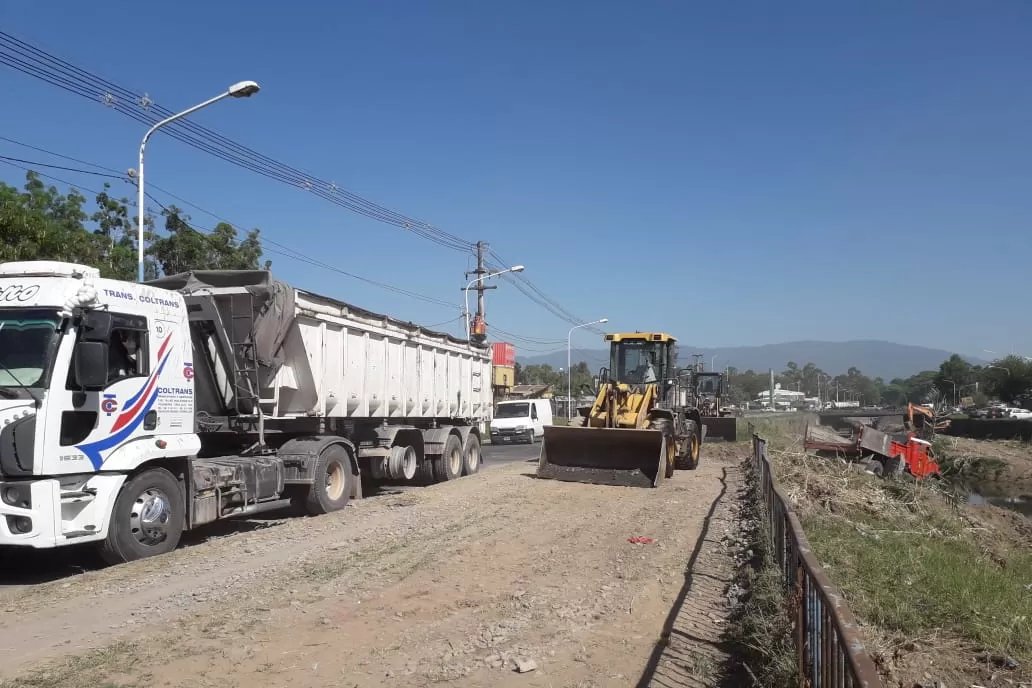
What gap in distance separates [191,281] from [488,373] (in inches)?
397

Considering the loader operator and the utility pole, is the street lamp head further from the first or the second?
the utility pole

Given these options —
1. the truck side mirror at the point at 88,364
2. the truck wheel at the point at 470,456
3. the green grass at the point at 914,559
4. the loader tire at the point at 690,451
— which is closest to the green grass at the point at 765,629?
the green grass at the point at 914,559

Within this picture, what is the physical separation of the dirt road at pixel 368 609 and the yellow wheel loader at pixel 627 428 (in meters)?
4.55

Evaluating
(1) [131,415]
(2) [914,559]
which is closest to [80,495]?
(1) [131,415]

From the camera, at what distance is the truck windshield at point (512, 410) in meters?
33.9

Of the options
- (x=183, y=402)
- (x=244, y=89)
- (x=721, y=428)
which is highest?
(x=244, y=89)

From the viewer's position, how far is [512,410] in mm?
34031

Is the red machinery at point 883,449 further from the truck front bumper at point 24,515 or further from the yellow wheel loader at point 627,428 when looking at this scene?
the truck front bumper at point 24,515

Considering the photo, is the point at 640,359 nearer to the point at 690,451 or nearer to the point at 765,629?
the point at 690,451

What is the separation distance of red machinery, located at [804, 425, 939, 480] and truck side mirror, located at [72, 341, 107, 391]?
18659mm

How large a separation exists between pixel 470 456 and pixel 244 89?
8.94 m

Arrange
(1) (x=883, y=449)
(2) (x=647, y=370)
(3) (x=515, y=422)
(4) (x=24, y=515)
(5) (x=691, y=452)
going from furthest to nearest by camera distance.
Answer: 1. (3) (x=515, y=422)
2. (1) (x=883, y=449)
3. (5) (x=691, y=452)
4. (2) (x=647, y=370)
5. (4) (x=24, y=515)

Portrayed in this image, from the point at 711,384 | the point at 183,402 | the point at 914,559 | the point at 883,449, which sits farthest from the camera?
the point at 711,384

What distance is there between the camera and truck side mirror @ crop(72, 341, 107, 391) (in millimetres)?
7891
